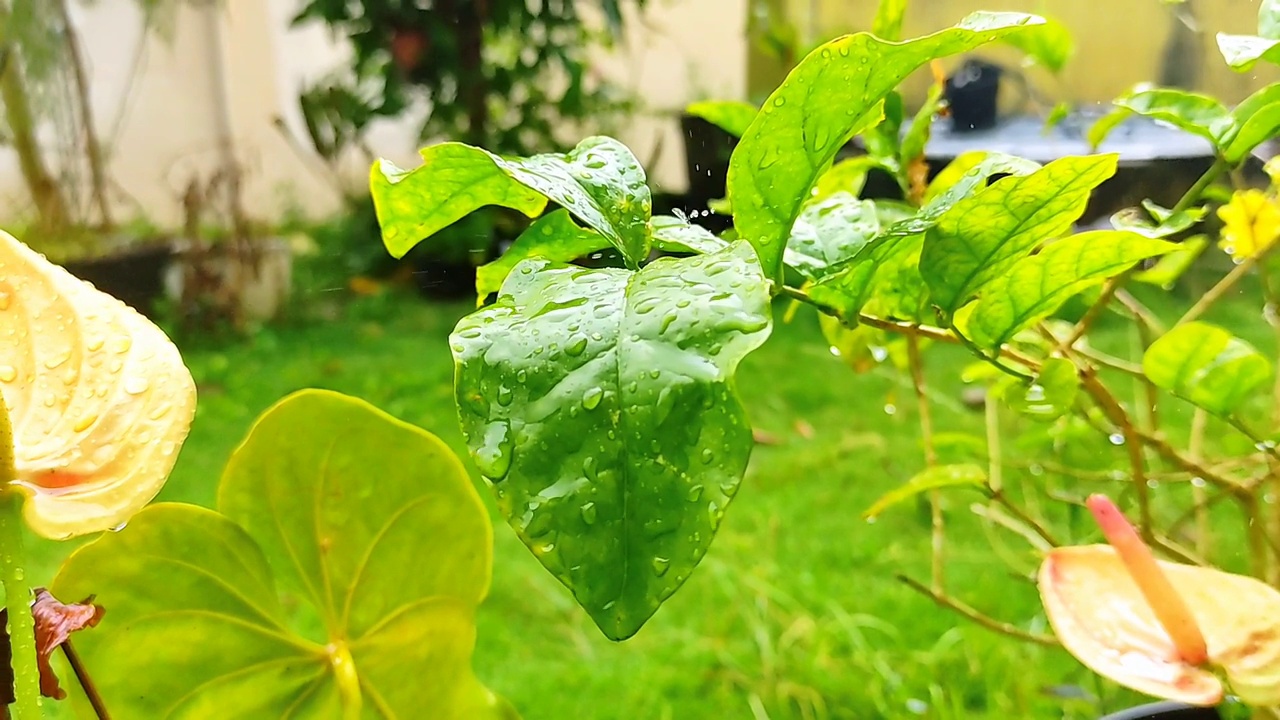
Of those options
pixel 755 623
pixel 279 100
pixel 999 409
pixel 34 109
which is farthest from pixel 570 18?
pixel 755 623

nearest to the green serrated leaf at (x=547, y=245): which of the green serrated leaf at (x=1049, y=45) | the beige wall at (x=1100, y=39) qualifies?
the green serrated leaf at (x=1049, y=45)

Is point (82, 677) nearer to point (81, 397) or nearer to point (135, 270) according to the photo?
point (81, 397)

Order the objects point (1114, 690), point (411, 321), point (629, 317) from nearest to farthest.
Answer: point (629, 317) < point (1114, 690) < point (411, 321)

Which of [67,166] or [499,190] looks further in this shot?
[67,166]

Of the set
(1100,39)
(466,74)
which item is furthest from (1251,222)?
(466,74)

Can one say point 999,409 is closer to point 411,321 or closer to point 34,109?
point 411,321

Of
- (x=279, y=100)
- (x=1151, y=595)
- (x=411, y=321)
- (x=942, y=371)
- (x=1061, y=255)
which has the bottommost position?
(x=942, y=371)
